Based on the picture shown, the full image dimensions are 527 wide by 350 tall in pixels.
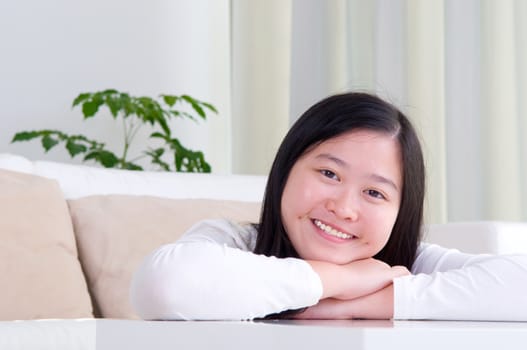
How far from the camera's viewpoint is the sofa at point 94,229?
1.96m

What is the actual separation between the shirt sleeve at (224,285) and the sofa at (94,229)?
0.96 metres

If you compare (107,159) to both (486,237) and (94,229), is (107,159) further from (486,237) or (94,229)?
(486,237)

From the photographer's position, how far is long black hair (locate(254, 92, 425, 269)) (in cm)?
125

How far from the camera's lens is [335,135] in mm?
1238

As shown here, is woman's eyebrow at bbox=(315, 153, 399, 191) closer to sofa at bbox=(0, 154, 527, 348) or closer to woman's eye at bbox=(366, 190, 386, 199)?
woman's eye at bbox=(366, 190, 386, 199)

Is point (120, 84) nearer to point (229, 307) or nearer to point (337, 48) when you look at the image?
point (337, 48)

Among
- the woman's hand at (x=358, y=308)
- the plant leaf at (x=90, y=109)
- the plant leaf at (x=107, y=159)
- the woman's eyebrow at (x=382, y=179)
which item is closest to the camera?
the woman's hand at (x=358, y=308)

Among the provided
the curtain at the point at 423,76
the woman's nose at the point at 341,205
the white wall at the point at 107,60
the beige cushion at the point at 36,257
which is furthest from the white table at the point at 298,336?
the white wall at the point at 107,60

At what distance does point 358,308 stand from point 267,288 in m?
0.16

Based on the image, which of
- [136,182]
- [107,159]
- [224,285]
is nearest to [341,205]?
[224,285]

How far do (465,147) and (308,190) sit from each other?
6.74 feet

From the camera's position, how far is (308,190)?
1197 millimetres

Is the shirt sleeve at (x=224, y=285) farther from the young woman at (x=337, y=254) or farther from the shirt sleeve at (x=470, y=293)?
the shirt sleeve at (x=470, y=293)

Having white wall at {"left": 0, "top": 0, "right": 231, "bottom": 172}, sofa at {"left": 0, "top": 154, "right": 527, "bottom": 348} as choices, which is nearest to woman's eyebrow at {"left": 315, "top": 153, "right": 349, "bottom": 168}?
sofa at {"left": 0, "top": 154, "right": 527, "bottom": 348}
